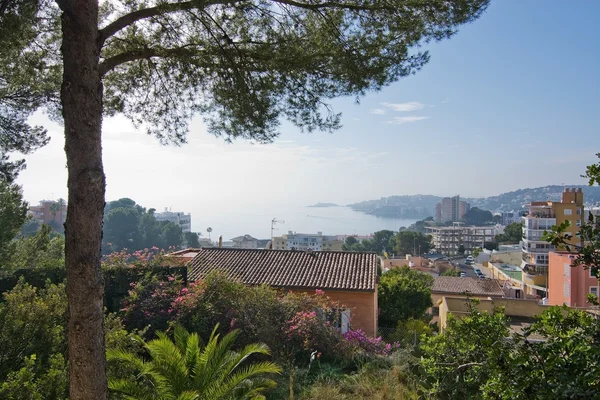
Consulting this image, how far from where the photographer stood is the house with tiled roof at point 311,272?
525 inches

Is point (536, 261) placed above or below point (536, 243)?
below

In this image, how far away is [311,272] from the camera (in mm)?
14602

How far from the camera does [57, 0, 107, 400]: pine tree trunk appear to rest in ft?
10.0

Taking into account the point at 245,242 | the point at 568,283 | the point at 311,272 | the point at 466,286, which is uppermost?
the point at 311,272

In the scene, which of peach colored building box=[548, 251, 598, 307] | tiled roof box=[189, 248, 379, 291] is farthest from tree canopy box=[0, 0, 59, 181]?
peach colored building box=[548, 251, 598, 307]

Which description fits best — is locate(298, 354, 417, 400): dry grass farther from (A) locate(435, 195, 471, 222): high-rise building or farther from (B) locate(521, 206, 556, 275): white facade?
(A) locate(435, 195, 471, 222): high-rise building

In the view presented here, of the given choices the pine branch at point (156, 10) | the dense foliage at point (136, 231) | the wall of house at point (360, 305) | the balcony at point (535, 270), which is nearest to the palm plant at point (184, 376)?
the pine branch at point (156, 10)

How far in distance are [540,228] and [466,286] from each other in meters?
12.3

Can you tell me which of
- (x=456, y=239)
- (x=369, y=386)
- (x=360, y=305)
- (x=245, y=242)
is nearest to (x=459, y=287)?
(x=360, y=305)

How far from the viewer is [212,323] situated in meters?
7.62

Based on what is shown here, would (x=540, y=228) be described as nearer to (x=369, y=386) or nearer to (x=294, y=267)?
(x=294, y=267)

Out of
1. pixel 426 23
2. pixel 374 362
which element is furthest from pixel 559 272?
pixel 426 23

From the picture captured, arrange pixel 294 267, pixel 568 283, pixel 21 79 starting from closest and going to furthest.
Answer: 1. pixel 21 79
2. pixel 294 267
3. pixel 568 283

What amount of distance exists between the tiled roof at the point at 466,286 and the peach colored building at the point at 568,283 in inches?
140
